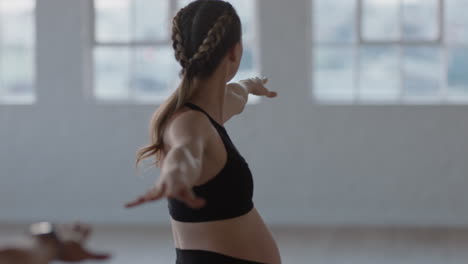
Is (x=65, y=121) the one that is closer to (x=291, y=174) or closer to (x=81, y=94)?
(x=81, y=94)

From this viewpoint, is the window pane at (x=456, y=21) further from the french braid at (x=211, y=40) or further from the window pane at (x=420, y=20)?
the french braid at (x=211, y=40)

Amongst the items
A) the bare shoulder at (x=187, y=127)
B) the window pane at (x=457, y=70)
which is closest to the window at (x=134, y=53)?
the window pane at (x=457, y=70)

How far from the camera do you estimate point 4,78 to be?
6.69 metres

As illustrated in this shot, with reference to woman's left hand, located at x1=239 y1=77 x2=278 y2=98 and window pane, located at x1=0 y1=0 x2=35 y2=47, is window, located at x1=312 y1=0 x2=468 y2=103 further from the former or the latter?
woman's left hand, located at x1=239 y1=77 x2=278 y2=98

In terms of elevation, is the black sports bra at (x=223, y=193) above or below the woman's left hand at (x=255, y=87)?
below

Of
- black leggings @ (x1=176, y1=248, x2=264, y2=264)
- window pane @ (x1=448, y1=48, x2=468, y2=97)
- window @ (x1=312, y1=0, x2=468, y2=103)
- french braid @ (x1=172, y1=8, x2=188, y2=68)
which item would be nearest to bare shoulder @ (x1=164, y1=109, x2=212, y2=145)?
french braid @ (x1=172, y1=8, x2=188, y2=68)

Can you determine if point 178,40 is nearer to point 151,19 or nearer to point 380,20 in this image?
point 380,20

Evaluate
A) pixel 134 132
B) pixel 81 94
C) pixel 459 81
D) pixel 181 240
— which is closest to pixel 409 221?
pixel 459 81

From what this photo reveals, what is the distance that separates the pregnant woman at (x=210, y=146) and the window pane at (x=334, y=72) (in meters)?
4.61

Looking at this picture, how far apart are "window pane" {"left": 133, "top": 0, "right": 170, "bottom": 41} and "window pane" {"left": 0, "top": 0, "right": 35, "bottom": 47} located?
841mm

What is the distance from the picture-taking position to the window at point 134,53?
6500mm

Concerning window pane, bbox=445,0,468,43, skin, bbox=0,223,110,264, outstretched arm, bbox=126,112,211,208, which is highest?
window pane, bbox=445,0,468,43

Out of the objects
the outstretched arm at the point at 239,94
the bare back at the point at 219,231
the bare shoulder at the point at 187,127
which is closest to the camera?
the bare shoulder at the point at 187,127

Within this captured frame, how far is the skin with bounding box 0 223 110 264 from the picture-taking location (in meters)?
0.85
